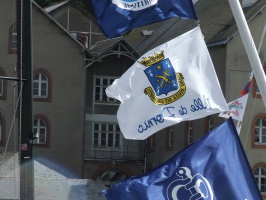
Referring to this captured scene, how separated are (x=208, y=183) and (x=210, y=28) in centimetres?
3598

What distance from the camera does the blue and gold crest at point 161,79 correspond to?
10.6m

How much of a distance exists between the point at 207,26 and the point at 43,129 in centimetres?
936

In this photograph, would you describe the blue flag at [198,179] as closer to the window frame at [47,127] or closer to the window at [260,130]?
the window at [260,130]

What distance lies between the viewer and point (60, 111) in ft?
155

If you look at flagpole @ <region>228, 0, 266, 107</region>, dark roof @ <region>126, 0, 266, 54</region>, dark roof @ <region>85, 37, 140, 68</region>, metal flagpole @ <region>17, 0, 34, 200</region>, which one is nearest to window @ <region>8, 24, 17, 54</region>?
dark roof @ <region>85, 37, 140, 68</region>

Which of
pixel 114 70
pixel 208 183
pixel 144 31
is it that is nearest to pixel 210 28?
pixel 114 70

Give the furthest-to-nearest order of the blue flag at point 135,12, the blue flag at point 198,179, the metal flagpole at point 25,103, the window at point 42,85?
the window at point 42,85 → the metal flagpole at point 25,103 → the blue flag at point 135,12 → the blue flag at point 198,179

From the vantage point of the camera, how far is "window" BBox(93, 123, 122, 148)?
49031 mm

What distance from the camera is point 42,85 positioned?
47406 millimetres

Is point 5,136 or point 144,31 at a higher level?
point 144,31

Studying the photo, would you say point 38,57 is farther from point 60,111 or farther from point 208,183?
point 208,183

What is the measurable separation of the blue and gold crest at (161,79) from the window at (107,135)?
3818cm

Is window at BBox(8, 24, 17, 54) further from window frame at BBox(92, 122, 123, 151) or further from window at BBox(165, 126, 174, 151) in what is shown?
window at BBox(165, 126, 174, 151)

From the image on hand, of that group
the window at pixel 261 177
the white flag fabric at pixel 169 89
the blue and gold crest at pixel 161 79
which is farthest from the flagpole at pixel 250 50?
the window at pixel 261 177
